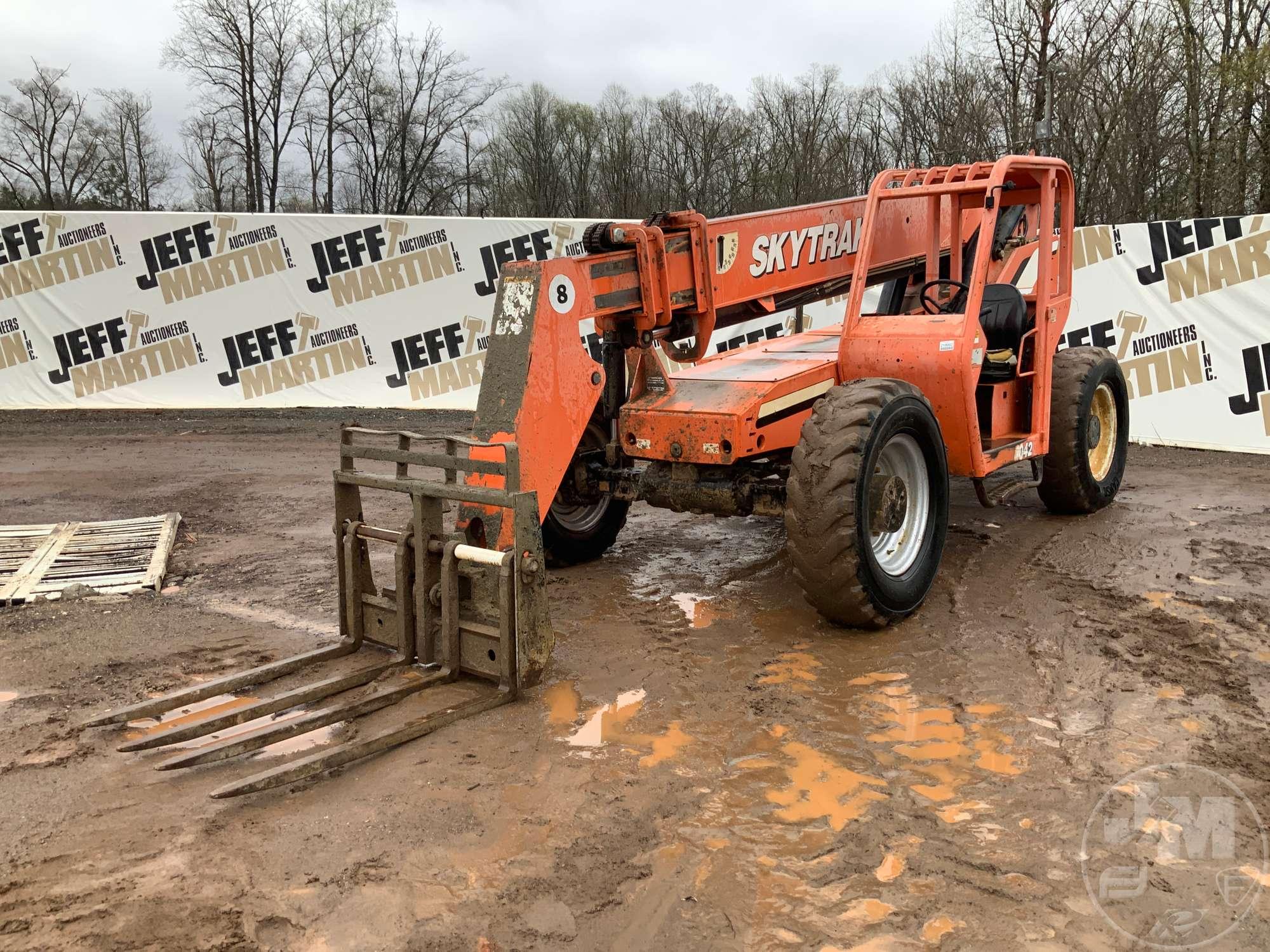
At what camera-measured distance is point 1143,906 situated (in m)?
2.97

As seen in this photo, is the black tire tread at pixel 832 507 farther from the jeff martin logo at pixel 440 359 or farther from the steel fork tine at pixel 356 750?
the jeff martin logo at pixel 440 359

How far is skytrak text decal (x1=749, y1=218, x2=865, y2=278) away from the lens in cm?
595

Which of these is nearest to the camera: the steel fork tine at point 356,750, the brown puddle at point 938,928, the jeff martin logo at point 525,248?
the brown puddle at point 938,928

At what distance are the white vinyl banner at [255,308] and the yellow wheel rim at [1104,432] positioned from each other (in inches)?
218

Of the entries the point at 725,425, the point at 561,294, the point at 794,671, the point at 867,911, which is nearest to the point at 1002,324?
the point at 725,425

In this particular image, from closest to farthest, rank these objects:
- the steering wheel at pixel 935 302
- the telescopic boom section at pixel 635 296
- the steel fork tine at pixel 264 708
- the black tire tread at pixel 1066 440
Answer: the steel fork tine at pixel 264 708 → the telescopic boom section at pixel 635 296 → the steering wheel at pixel 935 302 → the black tire tread at pixel 1066 440

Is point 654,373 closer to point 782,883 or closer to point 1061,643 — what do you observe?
point 1061,643

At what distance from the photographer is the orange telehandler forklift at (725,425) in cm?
445

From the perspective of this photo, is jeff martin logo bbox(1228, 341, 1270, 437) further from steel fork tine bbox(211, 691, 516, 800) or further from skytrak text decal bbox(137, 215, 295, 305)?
skytrak text decal bbox(137, 215, 295, 305)

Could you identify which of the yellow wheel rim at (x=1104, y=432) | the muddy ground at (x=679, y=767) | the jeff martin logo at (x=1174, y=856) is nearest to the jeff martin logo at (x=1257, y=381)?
the yellow wheel rim at (x=1104, y=432)

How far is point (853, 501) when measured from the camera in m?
4.94

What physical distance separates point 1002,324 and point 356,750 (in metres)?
5.18

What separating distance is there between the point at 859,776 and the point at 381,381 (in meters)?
11.8

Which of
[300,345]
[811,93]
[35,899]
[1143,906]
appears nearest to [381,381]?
[300,345]
